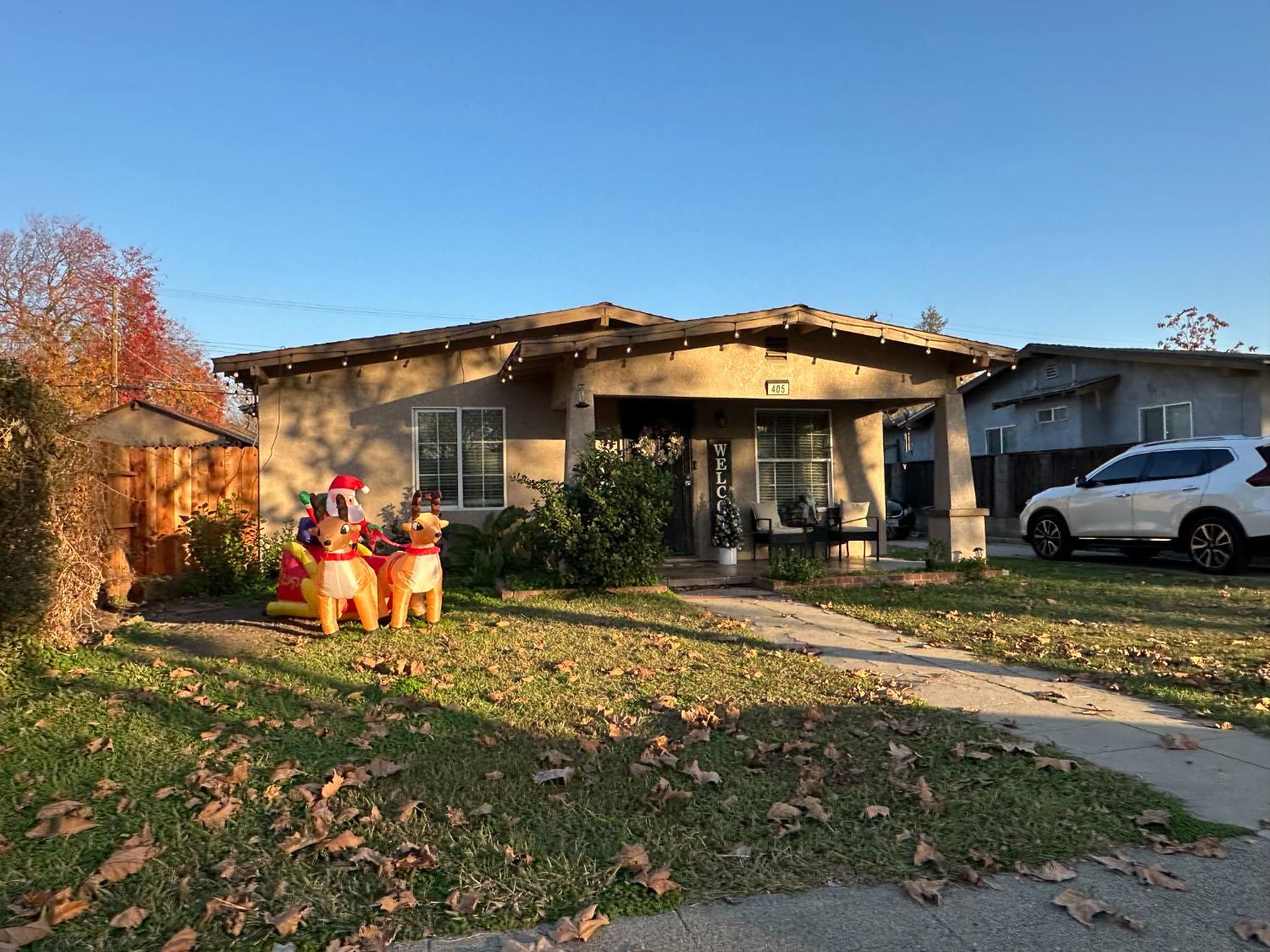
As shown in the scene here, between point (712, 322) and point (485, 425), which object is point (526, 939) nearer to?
point (712, 322)

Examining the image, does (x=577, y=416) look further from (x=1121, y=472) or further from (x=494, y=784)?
(x=1121, y=472)

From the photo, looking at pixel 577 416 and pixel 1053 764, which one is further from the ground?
pixel 577 416

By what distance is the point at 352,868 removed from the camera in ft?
10.2

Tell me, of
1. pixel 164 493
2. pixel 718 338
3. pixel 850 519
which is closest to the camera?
pixel 164 493

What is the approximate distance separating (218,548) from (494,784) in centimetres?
759

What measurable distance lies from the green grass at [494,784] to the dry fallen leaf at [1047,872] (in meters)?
0.05

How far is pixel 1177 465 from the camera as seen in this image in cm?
1187

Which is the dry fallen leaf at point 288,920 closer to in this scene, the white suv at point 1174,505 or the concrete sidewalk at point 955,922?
the concrete sidewalk at point 955,922

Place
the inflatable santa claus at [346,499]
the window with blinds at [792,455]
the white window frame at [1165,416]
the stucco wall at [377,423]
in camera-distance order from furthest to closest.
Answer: the white window frame at [1165,416], the window with blinds at [792,455], the stucco wall at [377,423], the inflatable santa claus at [346,499]

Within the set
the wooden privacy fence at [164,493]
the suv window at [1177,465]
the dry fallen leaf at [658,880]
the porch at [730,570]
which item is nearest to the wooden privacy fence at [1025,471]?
the suv window at [1177,465]

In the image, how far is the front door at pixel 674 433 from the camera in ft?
40.7

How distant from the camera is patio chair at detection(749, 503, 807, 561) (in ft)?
39.3

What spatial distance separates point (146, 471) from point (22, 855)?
7.76m

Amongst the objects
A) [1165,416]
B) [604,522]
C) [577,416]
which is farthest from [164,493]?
[1165,416]
